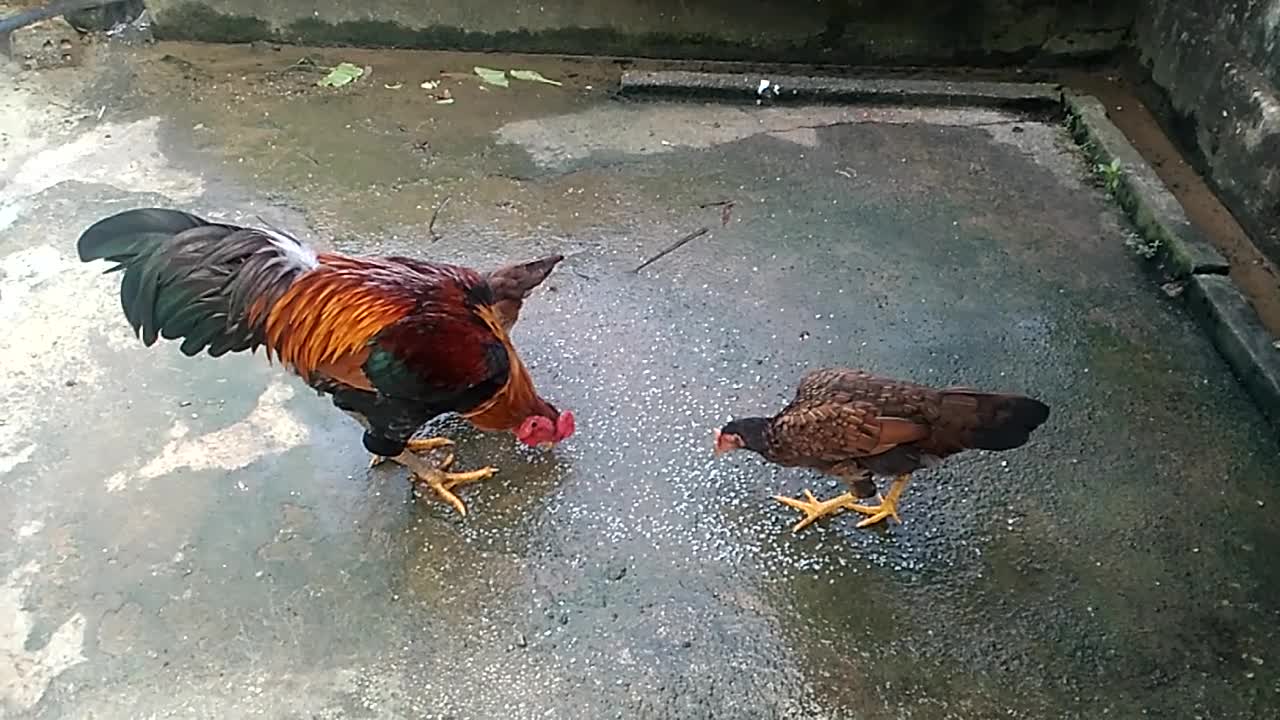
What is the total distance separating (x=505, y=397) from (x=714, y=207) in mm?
1940

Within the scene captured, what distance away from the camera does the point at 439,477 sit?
339 cm

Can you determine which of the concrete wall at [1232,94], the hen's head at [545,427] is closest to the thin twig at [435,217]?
the hen's head at [545,427]

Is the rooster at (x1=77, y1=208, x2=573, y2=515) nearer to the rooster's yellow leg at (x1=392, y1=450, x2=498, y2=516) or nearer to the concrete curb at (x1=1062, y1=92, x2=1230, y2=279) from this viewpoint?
the rooster's yellow leg at (x1=392, y1=450, x2=498, y2=516)

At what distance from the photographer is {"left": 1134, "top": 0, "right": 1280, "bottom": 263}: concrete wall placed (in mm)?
4578

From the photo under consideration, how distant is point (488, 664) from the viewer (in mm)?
2932

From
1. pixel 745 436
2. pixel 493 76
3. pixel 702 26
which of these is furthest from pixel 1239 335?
pixel 493 76

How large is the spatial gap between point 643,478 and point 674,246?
4.59 ft

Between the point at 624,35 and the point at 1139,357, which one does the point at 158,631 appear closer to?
the point at 1139,357

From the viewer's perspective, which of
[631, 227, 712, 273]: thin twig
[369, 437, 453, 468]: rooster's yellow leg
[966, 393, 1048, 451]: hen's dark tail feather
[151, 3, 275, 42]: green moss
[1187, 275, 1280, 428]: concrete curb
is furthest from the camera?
[151, 3, 275, 42]: green moss

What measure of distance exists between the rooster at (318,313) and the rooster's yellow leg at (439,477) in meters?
0.23

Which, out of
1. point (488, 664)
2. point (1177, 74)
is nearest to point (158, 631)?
point (488, 664)

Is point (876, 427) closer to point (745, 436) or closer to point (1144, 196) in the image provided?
point (745, 436)

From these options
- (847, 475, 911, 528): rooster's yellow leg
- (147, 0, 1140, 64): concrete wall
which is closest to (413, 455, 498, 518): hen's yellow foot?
(847, 475, 911, 528): rooster's yellow leg

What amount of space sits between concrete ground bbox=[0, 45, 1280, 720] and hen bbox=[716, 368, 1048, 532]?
0.32 metres
